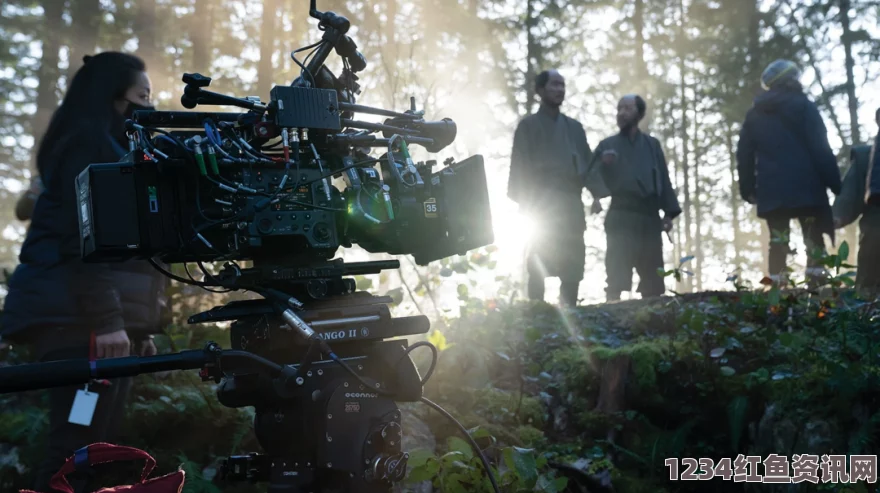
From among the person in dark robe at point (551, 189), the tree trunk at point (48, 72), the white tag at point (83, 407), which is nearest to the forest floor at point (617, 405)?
the white tag at point (83, 407)

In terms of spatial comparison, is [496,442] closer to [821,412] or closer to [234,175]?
[821,412]

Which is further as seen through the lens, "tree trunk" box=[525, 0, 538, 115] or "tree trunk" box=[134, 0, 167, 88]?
"tree trunk" box=[525, 0, 538, 115]

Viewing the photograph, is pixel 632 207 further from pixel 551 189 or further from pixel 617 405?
pixel 617 405

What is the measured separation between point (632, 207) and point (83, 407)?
5843 mm

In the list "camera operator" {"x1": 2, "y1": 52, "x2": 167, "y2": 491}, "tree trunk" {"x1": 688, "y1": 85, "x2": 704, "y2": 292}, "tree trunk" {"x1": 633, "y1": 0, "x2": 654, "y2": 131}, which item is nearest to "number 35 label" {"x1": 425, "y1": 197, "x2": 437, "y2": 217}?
"camera operator" {"x1": 2, "y1": 52, "x2": 167, "y2": 491}

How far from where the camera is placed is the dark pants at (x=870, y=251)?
21.2 feet

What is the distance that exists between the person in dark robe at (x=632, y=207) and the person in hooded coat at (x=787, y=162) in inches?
36.2

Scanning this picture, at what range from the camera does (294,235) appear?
8.07 ft

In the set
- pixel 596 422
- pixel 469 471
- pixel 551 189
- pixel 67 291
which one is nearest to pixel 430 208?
pixel 469 471

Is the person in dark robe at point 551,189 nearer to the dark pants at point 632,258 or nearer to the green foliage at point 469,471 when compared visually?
the dark pants at point 632,258

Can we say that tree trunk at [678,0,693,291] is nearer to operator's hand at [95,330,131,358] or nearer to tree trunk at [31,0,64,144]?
tree trunk at [31,0,64,144]

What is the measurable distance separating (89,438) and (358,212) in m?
1.91

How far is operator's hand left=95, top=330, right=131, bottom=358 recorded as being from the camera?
330cm

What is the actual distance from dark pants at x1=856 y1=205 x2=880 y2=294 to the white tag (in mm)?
6174
